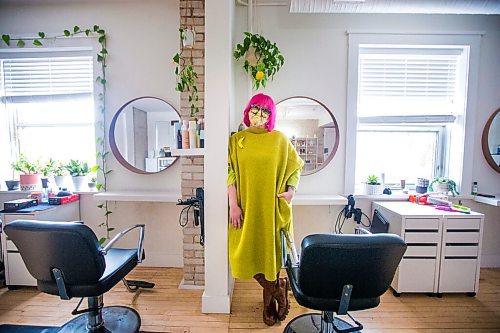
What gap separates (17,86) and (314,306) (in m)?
3.68

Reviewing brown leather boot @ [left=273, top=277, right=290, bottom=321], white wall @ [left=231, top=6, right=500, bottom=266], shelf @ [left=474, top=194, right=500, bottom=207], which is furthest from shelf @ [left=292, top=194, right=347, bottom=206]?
shelf @ [left=474, top=194, right=500, bottom=207]

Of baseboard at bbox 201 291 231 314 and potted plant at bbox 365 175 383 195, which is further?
potted plant at bbox 365 175 383 195

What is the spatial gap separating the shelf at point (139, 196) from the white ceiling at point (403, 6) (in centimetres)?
205

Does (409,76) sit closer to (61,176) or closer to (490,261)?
(490,261)

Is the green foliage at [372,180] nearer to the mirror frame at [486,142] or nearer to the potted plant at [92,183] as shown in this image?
the mirror frame at [486,142]

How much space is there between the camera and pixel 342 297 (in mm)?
1247

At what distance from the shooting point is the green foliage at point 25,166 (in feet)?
9.09

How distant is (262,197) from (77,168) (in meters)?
2.21

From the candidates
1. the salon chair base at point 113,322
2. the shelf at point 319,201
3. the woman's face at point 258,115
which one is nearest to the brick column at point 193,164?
the salon chair base at point 113,322

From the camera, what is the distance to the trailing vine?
8.56ft

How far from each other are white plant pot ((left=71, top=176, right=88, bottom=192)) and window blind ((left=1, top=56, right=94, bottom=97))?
3.09 ft

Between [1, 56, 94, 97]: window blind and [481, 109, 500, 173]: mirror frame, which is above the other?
[1, 56, 94, 97]: window blind

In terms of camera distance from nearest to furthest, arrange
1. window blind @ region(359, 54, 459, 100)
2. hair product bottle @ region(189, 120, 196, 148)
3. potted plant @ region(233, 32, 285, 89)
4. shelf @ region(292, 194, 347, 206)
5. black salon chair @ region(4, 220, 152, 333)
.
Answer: black salon chair @ region(4, 220, 152, 333) → hair product bottle @ region(189, 120, 196, 148) → potted plant @ region(233, 32, 285, 89) → shelf @ region(292, 194, 347, 206) → window blind @ region(359, 54, 459, 100)

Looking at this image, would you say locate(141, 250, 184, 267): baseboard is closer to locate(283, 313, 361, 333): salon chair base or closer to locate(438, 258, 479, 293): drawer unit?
locate(283, 313, 361, 333): salon chair base
